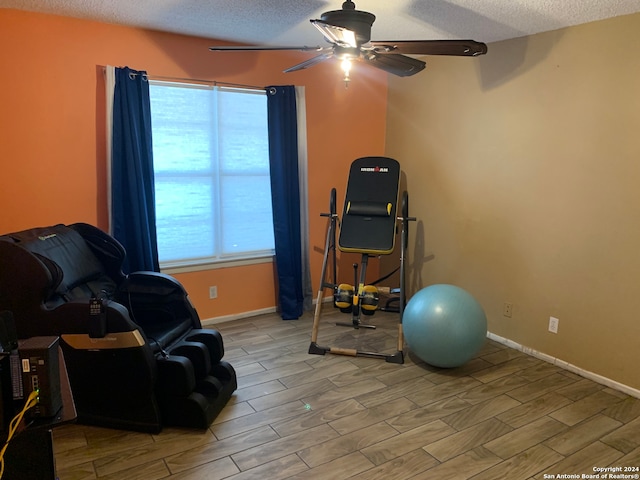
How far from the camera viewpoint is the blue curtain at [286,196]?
12.7 ft

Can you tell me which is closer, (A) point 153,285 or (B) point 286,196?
(A) point 153,285

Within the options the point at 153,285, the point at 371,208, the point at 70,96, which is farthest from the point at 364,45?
the point at 70,96

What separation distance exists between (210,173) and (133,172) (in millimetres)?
656

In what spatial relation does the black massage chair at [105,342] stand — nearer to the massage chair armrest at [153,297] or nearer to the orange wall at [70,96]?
the massage chair armrest at [153,297]

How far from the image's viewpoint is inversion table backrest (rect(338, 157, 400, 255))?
3678 mm

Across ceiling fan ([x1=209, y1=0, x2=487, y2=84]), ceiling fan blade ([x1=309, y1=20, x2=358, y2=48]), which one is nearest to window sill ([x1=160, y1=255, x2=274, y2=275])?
ceiling fan ([x1=209, y1=0, x2=487, y2=84])

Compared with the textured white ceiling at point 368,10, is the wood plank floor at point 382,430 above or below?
below

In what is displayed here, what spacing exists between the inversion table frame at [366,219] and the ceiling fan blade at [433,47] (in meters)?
1.60

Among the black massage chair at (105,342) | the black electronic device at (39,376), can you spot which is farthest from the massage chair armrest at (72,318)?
the black electronic device at (39,376)

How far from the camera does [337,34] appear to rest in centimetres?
207

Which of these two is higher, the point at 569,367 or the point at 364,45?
the point at 364,45

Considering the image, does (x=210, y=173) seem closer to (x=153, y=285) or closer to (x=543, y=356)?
(x=153, y=285)

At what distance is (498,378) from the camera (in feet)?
10.2

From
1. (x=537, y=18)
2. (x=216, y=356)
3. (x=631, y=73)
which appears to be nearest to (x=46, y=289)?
(x=216, y=356)
